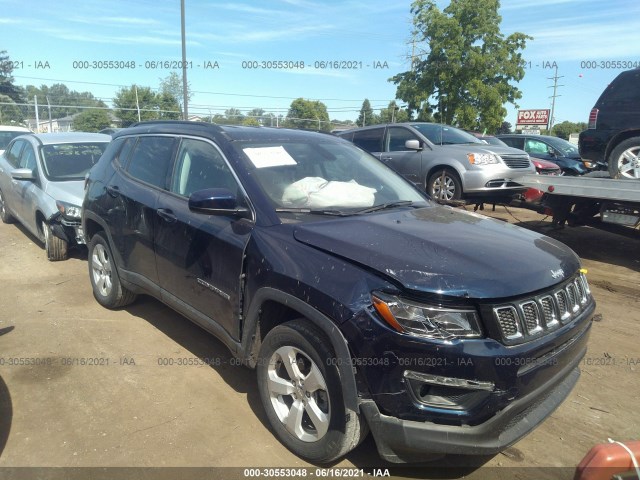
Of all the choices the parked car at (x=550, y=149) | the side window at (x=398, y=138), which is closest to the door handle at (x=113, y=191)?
the side window at (x=398, y=138)

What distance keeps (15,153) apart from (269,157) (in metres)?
6.77

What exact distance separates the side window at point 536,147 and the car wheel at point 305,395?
43.1ft

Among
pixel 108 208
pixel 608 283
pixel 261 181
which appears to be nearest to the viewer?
pixel 261 181

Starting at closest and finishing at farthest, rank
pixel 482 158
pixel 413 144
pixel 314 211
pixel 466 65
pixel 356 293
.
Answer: pixel 356 293
pixel 314 211
pixel 482 158
pixel 413 144
pixel 466 65

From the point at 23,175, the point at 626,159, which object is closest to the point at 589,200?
the point at 626,159

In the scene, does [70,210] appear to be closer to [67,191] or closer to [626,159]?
[67,191]

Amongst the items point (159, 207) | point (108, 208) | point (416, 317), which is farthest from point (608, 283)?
point (108, 208)

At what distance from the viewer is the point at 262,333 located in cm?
299

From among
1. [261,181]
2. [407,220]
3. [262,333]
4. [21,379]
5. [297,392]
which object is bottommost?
[21,379]

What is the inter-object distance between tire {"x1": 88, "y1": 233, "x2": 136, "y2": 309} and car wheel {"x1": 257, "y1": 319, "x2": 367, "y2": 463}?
241cm

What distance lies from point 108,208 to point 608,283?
19.3 ft

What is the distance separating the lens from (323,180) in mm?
3498

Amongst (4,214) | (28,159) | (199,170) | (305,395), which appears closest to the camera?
(305,395)

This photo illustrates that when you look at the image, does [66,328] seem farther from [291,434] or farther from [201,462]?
[291,434]
